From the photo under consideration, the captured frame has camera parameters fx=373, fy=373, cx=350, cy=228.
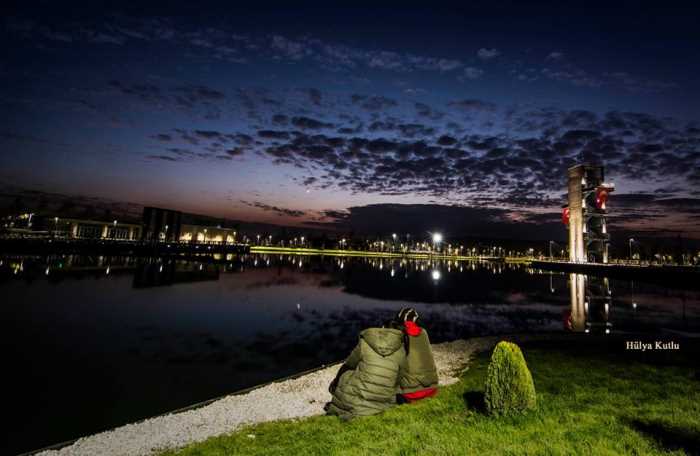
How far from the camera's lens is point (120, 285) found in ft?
112

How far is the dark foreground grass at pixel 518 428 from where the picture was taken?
19.4 ft

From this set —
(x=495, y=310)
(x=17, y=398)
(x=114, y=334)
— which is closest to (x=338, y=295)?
(x=495, y=310)

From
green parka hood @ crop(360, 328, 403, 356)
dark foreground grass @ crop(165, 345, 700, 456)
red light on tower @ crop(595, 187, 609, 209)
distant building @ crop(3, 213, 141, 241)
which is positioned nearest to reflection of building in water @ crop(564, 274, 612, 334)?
dark foreground grass @ crop(165, 345, 700, 456)

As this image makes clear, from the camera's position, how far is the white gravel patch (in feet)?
23.2

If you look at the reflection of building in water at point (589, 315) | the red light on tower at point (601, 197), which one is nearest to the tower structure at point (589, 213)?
the red light on tower at point (601, 197)

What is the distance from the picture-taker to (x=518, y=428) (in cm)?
642

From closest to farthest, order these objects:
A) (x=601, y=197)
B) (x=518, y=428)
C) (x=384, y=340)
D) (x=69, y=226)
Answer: (x=518, y=428), (x=384, y=340), (x=601, y=197), (x=69, y=226)

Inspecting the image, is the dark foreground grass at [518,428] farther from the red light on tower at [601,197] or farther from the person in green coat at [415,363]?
the red light on tower at [601,197]

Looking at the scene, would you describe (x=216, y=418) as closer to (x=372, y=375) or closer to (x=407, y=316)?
(x=372, y=375)

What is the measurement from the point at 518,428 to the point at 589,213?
368 ft

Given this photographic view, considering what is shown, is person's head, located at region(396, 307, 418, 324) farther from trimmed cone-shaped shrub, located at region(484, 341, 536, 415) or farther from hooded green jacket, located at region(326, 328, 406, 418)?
trimmed cone-shaped shrub, located at region(484, 341, 536, 415)

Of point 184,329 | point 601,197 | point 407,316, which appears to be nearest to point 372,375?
point 407,316

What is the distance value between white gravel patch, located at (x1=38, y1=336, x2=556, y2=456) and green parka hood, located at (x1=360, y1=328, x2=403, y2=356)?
2655 millimetres

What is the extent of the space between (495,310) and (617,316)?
24.9ft
